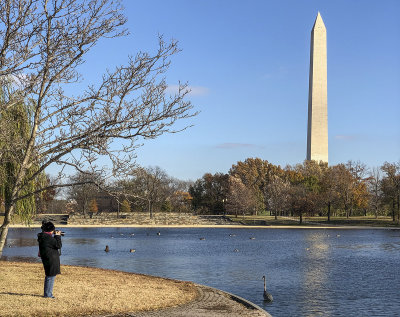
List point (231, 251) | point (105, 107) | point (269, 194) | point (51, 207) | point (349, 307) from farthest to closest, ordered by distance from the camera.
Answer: point (51, 207)
point (269, 194)
point (231, 251)
point (349, 307)
point (105, 107)

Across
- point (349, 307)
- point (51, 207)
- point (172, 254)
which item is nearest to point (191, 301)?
point (349, 307)

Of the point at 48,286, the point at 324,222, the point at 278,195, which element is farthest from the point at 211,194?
the point at 48,286

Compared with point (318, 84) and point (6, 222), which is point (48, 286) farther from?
point (318, 84)

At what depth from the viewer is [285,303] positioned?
20500mm

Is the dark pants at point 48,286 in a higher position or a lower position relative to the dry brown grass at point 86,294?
higher

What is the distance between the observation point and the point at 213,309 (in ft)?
47.9

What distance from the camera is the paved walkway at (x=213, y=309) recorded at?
13.6 m

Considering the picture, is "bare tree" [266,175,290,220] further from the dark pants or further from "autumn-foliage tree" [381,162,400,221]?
the dark pants

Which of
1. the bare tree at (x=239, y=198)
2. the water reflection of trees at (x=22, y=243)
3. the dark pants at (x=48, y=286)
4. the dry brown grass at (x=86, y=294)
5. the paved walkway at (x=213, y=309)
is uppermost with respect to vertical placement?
the bare tree at (x=239, y=198)

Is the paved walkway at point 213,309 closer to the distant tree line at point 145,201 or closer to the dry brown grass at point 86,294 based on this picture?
the dry brown grass at point 86,294

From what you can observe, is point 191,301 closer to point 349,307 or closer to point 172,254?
point 349,307

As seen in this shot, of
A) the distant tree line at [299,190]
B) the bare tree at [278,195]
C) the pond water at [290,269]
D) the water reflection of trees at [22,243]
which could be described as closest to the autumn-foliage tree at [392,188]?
the distant tree line at [299,190]

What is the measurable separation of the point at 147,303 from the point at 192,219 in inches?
3453

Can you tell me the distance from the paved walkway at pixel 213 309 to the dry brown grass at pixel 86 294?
39 centimetres
